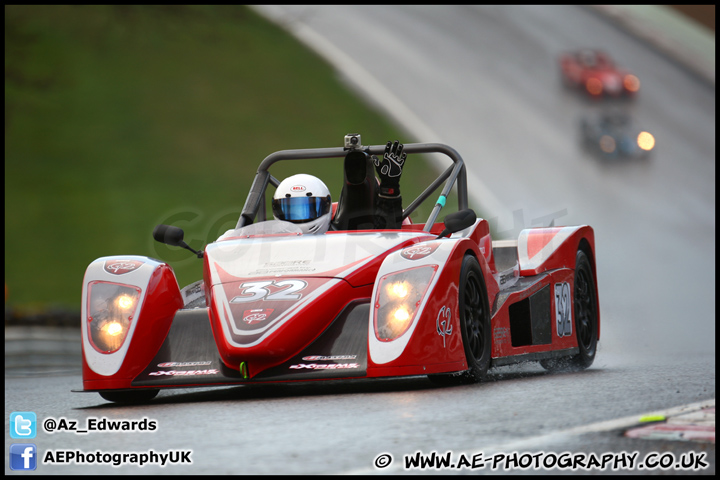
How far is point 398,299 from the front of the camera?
6145mm

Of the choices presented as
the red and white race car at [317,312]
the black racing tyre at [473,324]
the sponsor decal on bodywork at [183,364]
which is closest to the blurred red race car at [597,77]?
the red and white race car at [317,312]

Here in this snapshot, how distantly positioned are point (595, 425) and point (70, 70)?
29836 millimetres

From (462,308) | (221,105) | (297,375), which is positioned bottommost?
(297,375)

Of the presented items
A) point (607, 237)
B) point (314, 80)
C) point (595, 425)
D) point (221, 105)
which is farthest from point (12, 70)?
point (595, 425)

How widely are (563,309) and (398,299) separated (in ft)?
7.65

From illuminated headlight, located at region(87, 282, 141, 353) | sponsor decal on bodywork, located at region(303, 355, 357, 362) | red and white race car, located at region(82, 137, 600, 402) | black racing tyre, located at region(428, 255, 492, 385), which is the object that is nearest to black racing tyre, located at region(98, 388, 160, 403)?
red and white race car, located at region(82, 137, 600, 402)

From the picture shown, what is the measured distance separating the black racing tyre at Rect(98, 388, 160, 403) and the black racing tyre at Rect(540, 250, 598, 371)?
316 centimetres

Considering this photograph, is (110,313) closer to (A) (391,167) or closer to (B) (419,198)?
(A) (391,167)

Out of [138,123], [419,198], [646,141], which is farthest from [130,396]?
[646,141]

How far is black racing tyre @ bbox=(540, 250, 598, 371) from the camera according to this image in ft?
27.3

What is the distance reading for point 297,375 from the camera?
6.14m

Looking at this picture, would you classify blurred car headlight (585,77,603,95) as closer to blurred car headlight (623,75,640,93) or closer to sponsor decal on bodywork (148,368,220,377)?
blurred car headlight (623,75,640,93)

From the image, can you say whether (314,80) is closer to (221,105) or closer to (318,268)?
(221,105)

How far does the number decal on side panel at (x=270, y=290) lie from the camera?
6340 mm
